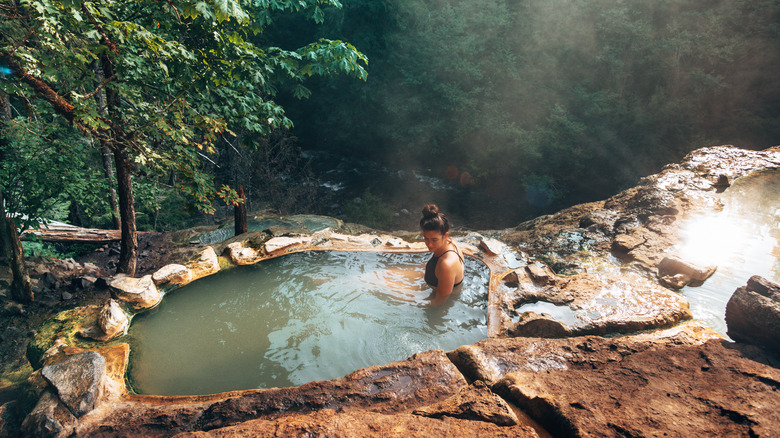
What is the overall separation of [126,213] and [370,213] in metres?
6.08

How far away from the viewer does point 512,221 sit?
9305 millimetres

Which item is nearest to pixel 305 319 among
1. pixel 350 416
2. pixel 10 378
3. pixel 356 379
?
pixel 356 379

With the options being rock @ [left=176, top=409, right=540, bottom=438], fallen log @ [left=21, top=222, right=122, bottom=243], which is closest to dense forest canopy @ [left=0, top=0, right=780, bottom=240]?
fallen log @ [left=21, top=222, right=122, bottom=243]

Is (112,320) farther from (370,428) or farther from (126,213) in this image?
(370,428)

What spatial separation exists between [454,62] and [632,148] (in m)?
5.54

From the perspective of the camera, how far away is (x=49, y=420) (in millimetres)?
2002

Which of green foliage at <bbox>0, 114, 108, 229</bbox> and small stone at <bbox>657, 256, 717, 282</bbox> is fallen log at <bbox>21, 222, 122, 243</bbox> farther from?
small stone at <bbox>657, 256, 717, 282</bbox>

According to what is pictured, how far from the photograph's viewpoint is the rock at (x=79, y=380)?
2105 millimetres

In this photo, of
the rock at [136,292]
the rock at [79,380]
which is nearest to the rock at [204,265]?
the rock at [136,292]

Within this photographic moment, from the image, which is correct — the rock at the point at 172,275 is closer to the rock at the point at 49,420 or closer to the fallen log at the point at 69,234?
the rock at the point at 49,420

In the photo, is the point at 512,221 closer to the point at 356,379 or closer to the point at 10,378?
the point at 356,379

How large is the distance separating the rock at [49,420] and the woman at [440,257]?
2.83 meters

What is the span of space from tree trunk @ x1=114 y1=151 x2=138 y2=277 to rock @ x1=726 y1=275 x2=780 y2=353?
5.12m

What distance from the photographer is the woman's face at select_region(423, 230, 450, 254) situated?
3.28 metres
